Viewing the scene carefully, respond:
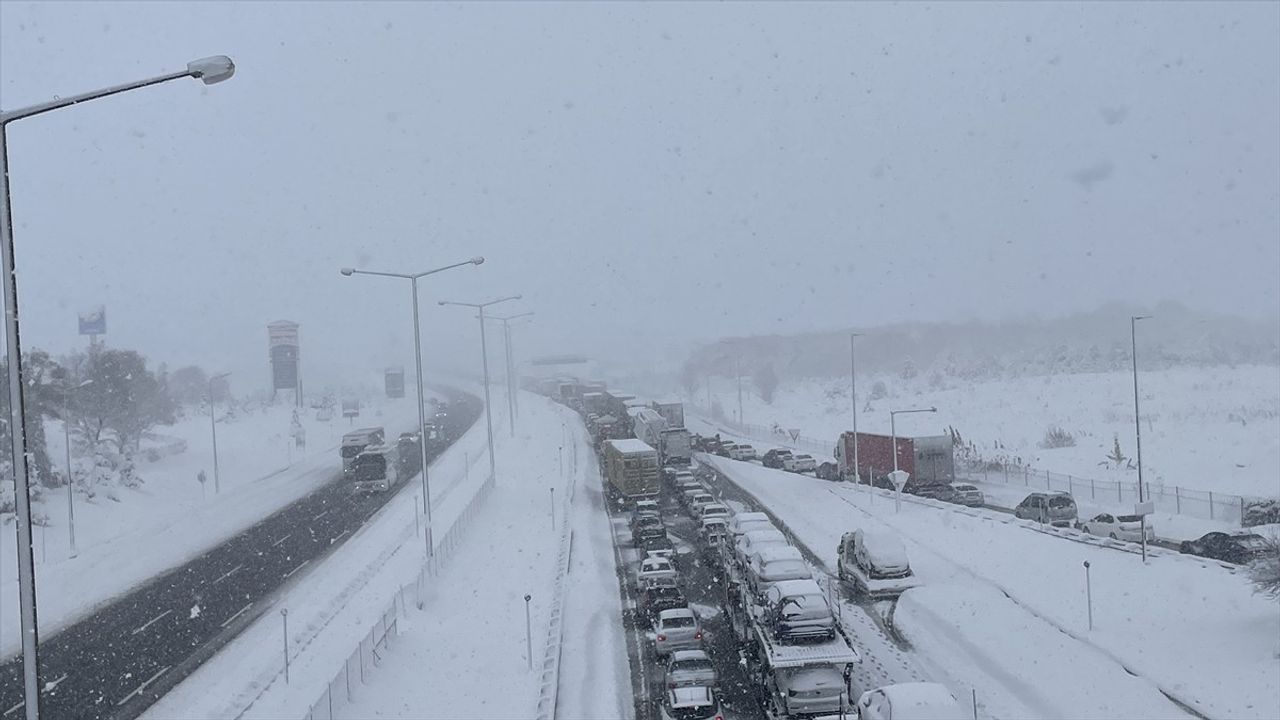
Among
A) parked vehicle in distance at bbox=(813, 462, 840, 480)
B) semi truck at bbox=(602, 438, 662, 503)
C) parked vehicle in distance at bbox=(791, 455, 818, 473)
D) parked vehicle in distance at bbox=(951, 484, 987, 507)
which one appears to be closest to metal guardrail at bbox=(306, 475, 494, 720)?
semi truck at bbox=(602, 438, 662, 503)

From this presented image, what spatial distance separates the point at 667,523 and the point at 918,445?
16.3 metres

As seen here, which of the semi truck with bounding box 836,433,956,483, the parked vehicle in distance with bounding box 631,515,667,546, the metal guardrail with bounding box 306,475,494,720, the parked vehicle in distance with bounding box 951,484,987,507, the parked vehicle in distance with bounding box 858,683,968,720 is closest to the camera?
the parked vehicle in distance with bounding box 858,683,968,720

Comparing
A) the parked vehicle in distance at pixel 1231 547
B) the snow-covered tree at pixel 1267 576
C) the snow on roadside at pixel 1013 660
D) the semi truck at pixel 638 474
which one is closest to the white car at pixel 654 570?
the snow on roadside at pixel 1013 660

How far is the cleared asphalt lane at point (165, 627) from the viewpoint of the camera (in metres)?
20.7

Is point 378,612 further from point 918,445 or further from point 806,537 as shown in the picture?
point 918,445

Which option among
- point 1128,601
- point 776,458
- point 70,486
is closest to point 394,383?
point 776,458

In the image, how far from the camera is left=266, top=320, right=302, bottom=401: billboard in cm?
10219

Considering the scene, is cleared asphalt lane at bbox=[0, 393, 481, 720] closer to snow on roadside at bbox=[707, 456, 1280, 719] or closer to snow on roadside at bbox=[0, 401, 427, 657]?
snow on roadside at bbox=[0, 401, 427, 657]

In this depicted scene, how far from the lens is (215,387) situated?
151750 mm

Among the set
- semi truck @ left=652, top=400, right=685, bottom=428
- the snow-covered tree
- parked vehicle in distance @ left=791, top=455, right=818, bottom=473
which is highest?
semi truck @ left=652, top=400, right=685, bottom=428

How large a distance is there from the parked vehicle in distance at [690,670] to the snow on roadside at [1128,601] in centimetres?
700

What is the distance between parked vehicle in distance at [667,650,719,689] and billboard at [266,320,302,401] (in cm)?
9137

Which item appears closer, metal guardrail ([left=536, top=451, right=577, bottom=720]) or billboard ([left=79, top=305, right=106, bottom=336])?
metal guardrail ([left=536, top=451, right=577, bottom=720])

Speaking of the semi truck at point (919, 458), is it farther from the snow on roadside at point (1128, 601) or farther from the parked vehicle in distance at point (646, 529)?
the parked vehicle in distance at point (646, 529)
